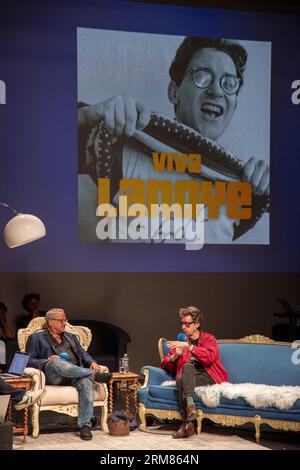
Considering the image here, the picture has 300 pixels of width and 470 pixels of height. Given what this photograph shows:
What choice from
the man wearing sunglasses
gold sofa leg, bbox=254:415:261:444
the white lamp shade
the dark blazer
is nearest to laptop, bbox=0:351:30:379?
the dark blazer

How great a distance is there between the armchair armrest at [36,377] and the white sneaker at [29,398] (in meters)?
0.08

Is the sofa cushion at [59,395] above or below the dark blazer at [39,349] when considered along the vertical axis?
below

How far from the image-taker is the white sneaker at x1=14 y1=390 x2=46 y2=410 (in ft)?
20.7

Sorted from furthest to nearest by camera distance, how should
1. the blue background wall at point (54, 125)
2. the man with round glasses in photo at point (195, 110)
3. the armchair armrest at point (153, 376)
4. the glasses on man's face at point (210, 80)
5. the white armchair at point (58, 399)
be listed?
the glasses on man's face at point (210, 80) → the man with round glasses in photo at point (195, 110) → the blue background wall at point (54, 125) → the armchair armrest at point (153, 376) → the white armchair at point (58, 399)

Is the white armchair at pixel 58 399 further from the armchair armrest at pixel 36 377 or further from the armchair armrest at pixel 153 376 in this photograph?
the armchair armrest at pixel 153 376

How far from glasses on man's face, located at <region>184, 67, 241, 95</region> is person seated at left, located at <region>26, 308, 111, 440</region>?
3275 mm

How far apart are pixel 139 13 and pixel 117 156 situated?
152 centimetres

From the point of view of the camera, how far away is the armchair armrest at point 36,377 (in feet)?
21.8

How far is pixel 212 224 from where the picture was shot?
359 inches

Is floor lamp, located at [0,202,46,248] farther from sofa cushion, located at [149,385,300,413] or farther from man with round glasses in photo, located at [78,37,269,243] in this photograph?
man with round glasses in photo, located at [78,37,269,243]

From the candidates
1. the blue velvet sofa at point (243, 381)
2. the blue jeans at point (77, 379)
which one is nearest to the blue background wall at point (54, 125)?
the blue velvet sofa at point (243, 381)

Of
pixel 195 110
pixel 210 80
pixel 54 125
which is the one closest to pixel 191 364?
pixel 54 125

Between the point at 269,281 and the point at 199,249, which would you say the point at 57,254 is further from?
the point at 269,281
